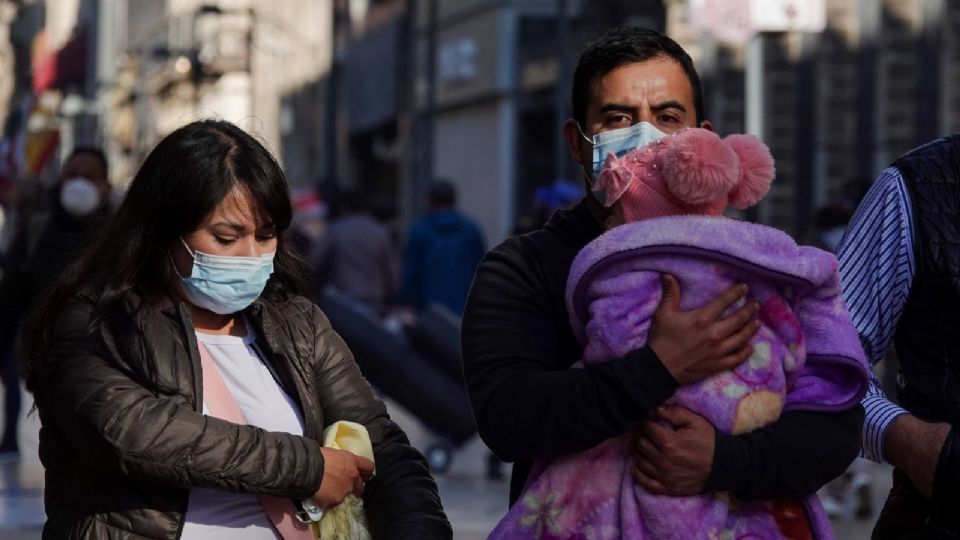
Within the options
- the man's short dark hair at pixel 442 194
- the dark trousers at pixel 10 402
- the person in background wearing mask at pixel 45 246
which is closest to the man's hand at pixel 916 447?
the person in background wearing mask at pixel 45 246

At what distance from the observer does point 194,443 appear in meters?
3.54

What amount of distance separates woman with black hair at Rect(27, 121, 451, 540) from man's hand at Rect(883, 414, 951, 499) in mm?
828

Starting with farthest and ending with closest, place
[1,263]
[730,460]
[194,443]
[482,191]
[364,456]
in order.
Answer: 1. [482,191]
2. [1,263]
3. [364,456]
4. [194,443]
5. [730,460]

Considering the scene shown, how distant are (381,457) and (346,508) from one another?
15 centimetres

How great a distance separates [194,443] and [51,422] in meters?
0.36

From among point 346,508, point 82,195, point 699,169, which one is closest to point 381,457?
point 346,508

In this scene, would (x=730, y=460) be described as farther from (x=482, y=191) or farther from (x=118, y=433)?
(x=482, y=191)

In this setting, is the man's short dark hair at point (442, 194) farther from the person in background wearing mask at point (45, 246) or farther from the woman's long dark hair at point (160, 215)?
the woman's long dark hair at point (160, 215)

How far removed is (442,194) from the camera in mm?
14547

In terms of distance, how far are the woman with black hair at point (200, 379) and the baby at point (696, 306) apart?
0.61 m

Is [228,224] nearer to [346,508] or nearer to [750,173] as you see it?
[346,508]

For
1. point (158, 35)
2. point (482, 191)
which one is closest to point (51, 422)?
point (482, 191)

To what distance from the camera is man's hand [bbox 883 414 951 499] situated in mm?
3627

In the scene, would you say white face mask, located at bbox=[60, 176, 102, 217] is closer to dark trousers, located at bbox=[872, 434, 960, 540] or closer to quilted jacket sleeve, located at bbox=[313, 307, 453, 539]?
quilted jacket sleeve, located at bbox=[313, 307, 453, 539]
